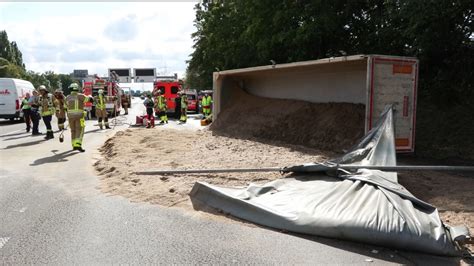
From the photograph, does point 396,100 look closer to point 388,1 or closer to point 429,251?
point 388,1

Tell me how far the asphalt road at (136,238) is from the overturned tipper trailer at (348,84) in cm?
547

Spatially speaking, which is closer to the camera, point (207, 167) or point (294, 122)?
point (207, 167)

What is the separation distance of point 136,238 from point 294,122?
31.0 feet

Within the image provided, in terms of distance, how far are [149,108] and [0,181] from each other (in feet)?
40.6

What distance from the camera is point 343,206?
516cm

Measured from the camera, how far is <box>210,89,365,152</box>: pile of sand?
476 inches

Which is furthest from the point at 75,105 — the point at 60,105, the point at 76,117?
the point at 60,105

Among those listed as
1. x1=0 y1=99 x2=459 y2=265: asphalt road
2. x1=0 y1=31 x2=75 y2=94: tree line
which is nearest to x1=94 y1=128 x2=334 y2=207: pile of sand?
x1=0 y1=99 x2=459 y2=265: asphalt road

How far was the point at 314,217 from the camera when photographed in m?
5.07

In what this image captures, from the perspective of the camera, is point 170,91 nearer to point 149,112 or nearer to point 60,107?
point 149,112

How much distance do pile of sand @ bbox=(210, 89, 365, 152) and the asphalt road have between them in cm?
659

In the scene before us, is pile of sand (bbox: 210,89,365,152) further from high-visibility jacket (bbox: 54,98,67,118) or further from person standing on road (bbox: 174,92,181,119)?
person standing on road (bbox: 174,92,181,119)

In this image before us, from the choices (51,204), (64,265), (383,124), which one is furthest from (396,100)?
(64,265)

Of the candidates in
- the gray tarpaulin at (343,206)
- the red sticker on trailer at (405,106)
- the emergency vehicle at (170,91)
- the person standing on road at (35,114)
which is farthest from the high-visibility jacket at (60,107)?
the emergency vehicle at (170,91)
